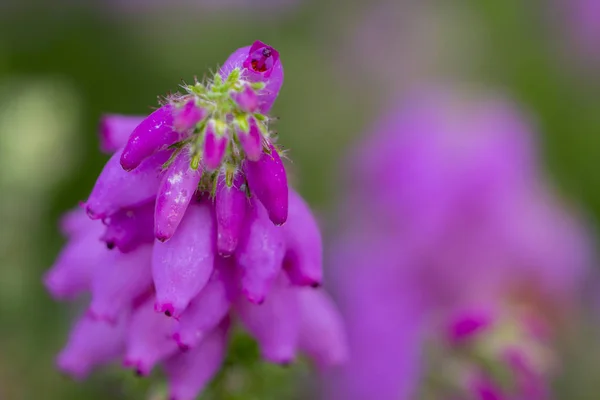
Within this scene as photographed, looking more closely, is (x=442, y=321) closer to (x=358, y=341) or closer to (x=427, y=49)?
(x=358, y=341)

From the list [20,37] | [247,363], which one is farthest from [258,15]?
[247,363]

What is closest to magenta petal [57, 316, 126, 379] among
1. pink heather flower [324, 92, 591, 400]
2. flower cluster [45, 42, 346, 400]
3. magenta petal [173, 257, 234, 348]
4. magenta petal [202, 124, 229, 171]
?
flower cluster [45, 42, 346, 400]

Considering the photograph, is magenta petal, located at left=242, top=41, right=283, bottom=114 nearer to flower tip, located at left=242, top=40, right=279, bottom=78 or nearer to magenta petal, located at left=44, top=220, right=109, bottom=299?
flower tip, located at left=242, top=40, right=279, bottom=78

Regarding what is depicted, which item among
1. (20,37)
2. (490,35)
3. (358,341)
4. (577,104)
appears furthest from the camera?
(490,35)

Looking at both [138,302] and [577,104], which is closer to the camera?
[138,302]

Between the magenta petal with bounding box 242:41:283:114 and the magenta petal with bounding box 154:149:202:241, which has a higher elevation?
the magenta petal with bounding box 242:41:283:114

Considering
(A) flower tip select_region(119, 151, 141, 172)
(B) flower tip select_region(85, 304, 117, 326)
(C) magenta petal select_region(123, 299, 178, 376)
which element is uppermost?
(A) flower tip select_region(119, 151, 141, 172)
